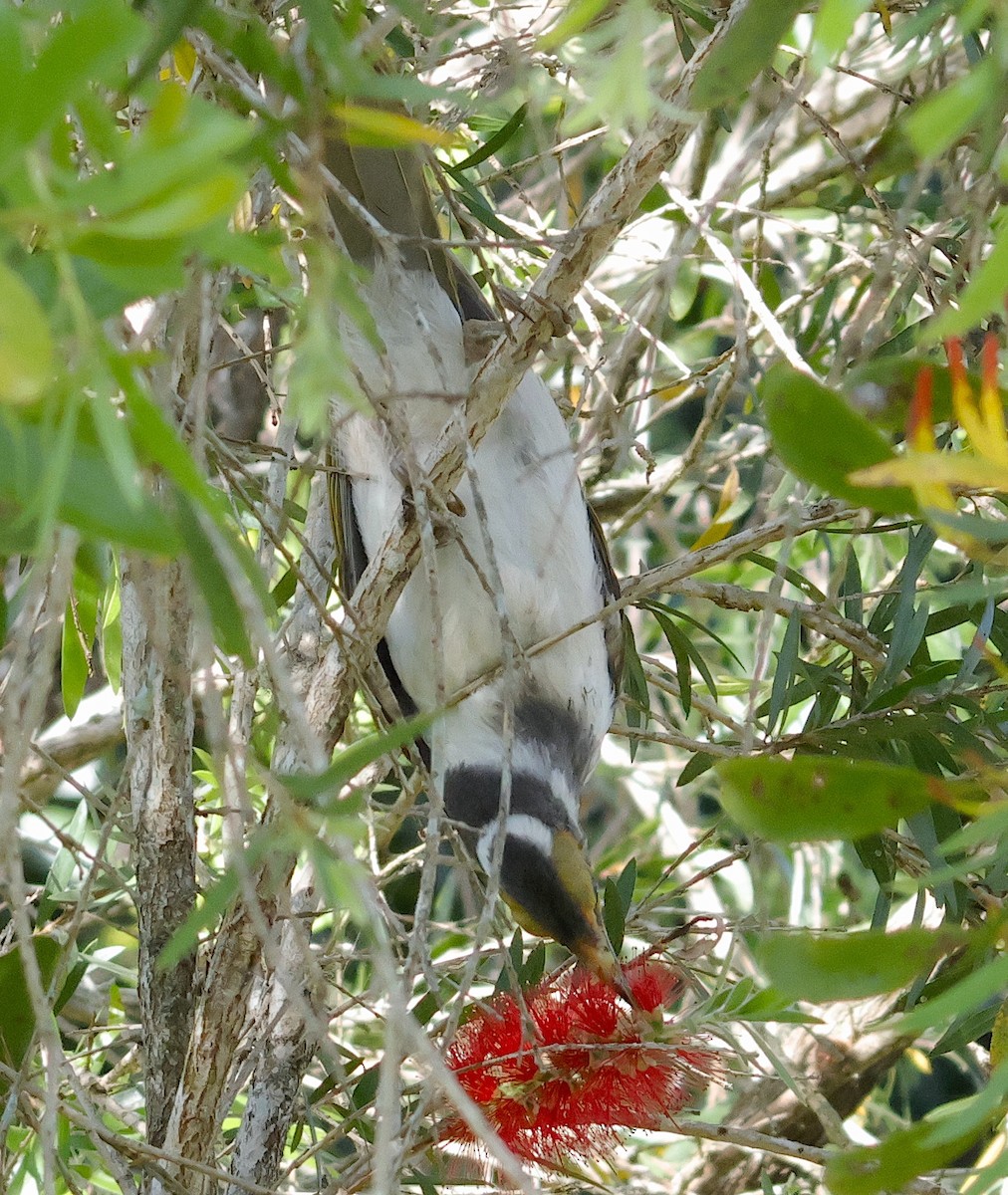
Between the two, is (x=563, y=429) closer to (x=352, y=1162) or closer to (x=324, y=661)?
(x=324, y=661)

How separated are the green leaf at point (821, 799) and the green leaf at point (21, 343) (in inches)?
18.7

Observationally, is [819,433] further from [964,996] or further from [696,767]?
[696,767]

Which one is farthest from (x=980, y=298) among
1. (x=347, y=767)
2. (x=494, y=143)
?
(x=494, y=143)

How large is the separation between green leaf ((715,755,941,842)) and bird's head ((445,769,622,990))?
983 millimetres

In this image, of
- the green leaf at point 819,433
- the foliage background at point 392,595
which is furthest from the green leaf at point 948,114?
the green leaf at point 819,433

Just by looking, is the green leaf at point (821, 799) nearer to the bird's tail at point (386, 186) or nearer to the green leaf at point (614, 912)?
the green leaf at point (614, 912)

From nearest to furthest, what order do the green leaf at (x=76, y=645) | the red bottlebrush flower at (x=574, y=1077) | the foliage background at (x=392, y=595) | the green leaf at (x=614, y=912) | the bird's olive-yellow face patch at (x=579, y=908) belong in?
the foliage background at (x=392, y=595), the red bottlebrush flower at (x=574, y=1077), the green leaf at (x=76, y=645), the green leaf at (x=614, y=912), the bird's olive-yellow face patch at (x=579, y=908)

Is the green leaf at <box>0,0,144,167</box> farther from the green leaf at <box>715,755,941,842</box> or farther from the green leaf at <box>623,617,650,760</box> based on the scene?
the green leaf at <box>623,617,650,760</box>

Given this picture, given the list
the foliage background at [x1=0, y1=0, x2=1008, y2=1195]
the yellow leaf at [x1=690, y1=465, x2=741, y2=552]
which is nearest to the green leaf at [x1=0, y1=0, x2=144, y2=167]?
the foliage background at [x1=0, y1=0, x2=1008, y2=1195]

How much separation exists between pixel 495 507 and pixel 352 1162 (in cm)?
110

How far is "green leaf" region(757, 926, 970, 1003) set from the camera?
776 mm

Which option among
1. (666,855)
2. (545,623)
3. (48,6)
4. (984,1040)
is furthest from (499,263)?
(48,6)

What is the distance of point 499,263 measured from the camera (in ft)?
7.99

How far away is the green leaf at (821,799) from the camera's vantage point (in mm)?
807
